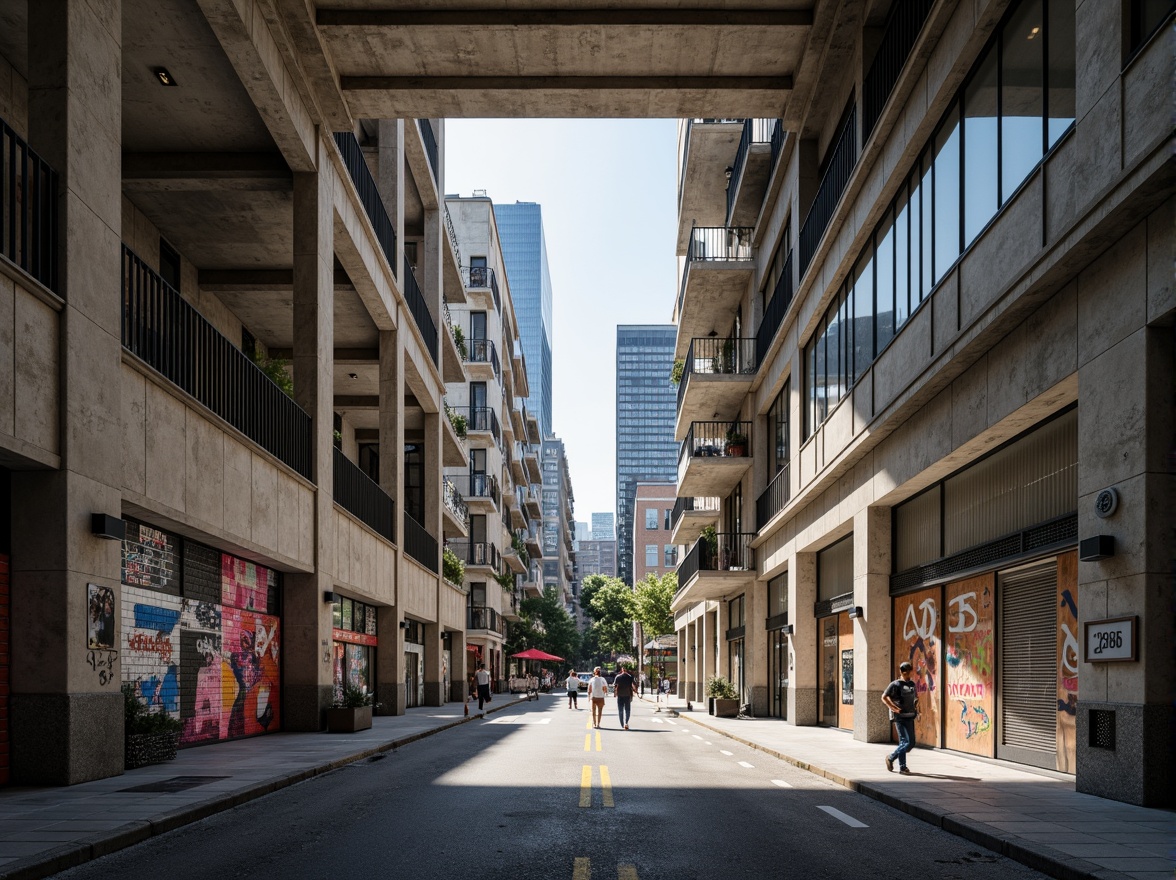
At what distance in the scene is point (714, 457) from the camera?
3625 cm

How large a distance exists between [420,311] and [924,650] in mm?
22621

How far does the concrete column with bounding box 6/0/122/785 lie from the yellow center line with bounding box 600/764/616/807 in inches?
233

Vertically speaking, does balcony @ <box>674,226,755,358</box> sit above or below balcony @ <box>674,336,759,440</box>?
Result: above

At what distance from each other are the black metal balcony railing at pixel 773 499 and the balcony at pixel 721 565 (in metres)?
1.30

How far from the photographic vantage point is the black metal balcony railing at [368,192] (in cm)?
2617

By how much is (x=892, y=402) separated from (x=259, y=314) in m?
18.1

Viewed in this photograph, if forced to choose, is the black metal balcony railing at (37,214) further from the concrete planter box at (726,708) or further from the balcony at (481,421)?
the balcony at (481,421)

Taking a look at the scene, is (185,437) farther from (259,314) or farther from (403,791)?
(259,314)

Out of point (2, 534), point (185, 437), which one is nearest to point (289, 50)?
point (185, 437)

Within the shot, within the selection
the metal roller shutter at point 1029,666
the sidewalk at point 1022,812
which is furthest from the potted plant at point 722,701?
the metal roller shutter at point 1029,666

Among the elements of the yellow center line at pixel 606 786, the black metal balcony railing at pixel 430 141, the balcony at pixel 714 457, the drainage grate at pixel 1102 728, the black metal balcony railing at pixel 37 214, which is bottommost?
the yellow center line at pixel 606 786

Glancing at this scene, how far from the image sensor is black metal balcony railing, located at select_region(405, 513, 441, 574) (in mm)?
36438

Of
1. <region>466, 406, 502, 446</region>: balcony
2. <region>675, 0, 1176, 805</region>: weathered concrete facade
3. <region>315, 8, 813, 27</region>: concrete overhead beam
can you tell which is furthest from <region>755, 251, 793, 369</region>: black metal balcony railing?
<region>466, 406, 502, 446</region>: balcony

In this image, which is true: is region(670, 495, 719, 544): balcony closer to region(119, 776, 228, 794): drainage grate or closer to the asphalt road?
the asphalt road
